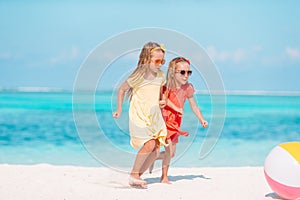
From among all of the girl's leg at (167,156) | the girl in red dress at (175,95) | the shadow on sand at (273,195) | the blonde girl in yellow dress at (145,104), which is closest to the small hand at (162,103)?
the blonde girl in yellow dress at (145,104)

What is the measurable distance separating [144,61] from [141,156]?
1063 millimetres

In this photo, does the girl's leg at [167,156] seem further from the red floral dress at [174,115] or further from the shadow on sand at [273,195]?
the shadow on sand at [273,195]

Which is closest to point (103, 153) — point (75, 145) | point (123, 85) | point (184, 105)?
point (123, 85)

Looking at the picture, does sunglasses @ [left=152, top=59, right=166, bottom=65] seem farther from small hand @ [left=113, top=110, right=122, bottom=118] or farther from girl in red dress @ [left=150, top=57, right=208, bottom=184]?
small hand @ [left=113, top=110, right=122, bottom=118]

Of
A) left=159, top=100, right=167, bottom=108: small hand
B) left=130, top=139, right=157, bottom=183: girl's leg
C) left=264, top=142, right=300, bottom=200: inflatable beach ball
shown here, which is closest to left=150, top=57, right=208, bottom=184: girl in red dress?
left=159, top=100, right=167, bottom=108: small hand

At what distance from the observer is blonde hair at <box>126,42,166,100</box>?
575 centimetres

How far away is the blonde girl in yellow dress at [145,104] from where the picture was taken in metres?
5.68

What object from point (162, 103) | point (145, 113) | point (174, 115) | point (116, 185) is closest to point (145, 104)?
point (145, 113)

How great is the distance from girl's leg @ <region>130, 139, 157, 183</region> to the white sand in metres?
0.19

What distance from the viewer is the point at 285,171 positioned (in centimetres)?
521

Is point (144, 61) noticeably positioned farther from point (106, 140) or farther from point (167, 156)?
point (167, 156)

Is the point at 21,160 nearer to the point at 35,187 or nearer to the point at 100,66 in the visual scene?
the point at 35,187

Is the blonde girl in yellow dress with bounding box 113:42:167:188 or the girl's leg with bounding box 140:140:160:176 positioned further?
the girl's leg with bounding box 140:140:160:176

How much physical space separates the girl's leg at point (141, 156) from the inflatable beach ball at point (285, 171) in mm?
1268
